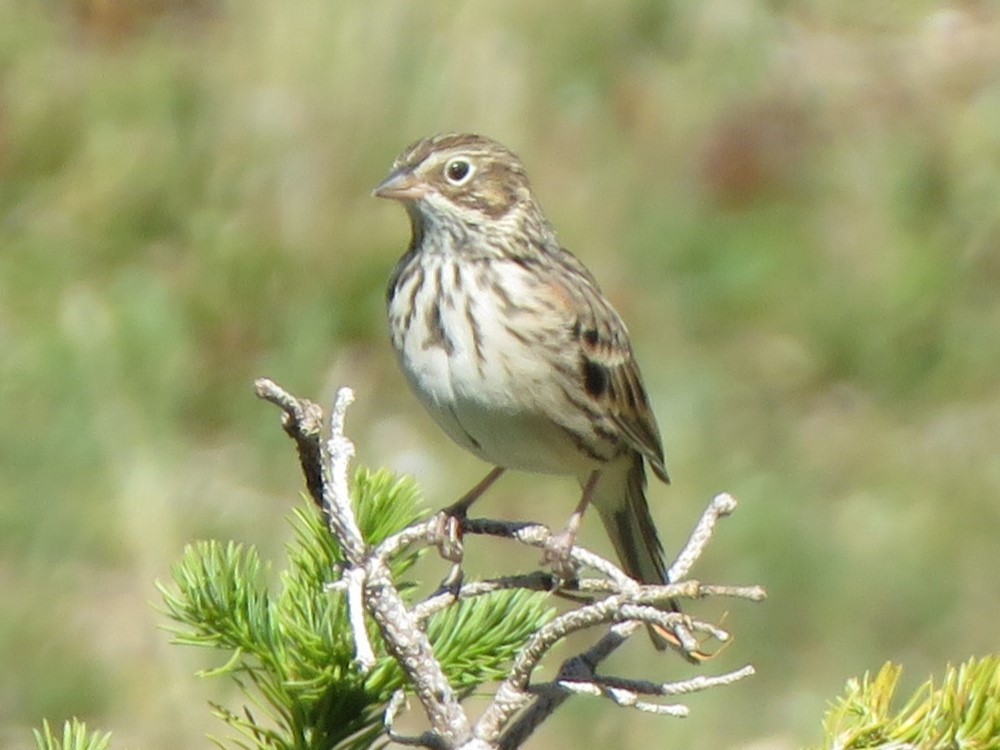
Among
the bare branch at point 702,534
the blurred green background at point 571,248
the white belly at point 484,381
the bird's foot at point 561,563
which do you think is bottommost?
the bare branch at point 702,534

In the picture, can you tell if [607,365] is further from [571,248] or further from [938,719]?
[571,248]

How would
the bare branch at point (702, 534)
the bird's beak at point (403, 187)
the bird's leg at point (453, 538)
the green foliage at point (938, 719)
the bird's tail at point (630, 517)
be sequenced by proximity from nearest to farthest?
1. the green foliage at point (938, 719)
2. the bare branch at point (702, 534)
3. the bird's leg at point (453, 538)
4. the bird's beak at point (403, 187)
5. the bird's tail at point (630, 517)

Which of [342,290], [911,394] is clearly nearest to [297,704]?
[342,290]

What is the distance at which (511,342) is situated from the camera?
4113 mm

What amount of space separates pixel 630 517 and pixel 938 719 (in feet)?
8.06

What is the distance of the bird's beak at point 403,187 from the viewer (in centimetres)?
424

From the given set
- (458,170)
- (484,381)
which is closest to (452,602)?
(484,381)

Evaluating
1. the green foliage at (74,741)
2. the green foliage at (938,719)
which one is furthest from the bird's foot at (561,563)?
the green foliage at (74,741)

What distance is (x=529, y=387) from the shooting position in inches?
160

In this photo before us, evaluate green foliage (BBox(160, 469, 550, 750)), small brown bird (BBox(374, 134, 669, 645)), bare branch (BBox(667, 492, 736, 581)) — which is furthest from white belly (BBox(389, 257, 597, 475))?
bare branch (BBox(667, 492, 736, 581))

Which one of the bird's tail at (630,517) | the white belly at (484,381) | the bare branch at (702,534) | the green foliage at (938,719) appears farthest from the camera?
the bird's tail at (630,517)

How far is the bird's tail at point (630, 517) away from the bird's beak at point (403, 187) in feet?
2.60

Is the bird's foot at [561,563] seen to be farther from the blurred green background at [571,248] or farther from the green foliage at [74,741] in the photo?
the blurred green background at [571,248]

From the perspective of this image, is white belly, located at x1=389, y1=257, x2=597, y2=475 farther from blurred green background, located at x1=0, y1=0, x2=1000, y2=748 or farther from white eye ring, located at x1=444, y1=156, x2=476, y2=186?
blurred green background, located at x1=0, y1=0, x2=1000, y2=748
